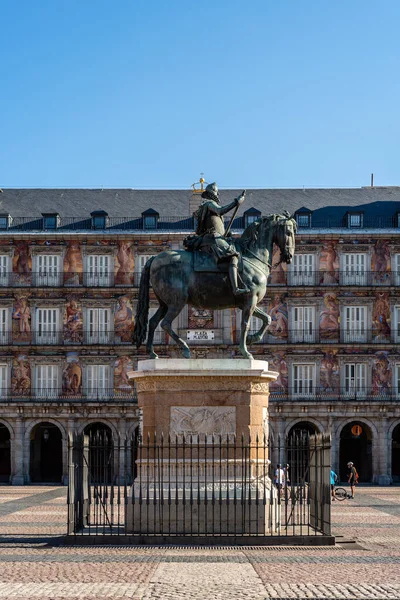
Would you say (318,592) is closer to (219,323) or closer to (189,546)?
(189,546)

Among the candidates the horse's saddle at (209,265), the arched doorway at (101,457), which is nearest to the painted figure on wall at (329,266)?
the arched doorway at (101,457)

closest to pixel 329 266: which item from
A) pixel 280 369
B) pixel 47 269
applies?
pixel 280 369

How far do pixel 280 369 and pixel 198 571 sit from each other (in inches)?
1532

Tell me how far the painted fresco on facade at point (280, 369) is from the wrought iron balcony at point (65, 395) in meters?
7.15

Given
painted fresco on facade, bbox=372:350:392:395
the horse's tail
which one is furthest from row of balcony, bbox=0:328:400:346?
the horse's tail

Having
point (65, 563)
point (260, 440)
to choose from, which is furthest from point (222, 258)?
point (65, 563)

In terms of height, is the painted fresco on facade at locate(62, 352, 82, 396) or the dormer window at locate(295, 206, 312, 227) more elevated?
the dormer window at locate(295, 206, 312, 227)

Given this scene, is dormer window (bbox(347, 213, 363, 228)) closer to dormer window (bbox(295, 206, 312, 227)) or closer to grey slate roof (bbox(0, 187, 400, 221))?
grey slate roof (bbox(0, 187, 400, 221))

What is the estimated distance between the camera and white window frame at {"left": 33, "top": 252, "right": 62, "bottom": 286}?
172ft

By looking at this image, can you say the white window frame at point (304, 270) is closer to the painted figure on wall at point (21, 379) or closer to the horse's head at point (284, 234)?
the painted figure on wall at point (21, 379)

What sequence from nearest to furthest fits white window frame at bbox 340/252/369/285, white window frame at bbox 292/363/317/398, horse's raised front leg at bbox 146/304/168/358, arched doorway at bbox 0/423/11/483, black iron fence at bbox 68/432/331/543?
black iron fence at bbox 68/432/331/543, horse's raised front leg at bbox 146/304/168/358, white window frame at bbox 292/363/317/398, white window frame at bbox 340/252/369/285, arched doorway at bbox 0/423/11/483

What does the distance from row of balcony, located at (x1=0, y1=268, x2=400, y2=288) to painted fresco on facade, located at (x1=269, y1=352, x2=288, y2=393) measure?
12.3ft

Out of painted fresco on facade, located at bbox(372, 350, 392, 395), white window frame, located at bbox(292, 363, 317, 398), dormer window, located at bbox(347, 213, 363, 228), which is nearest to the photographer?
painted fresco on facade, located at bbox(372, 350, 392, 395)

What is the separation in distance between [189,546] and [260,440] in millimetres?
2489
